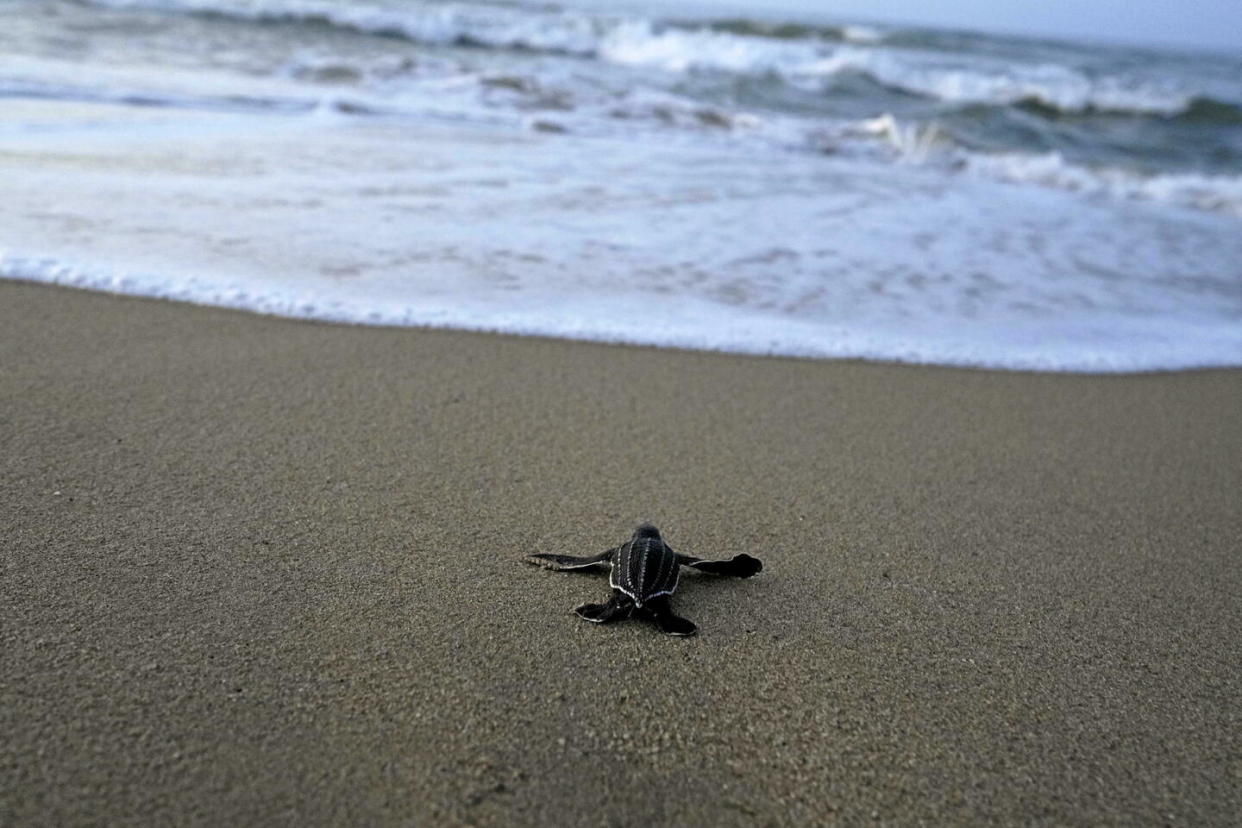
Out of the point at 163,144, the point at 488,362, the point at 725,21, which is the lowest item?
the point at 488,362

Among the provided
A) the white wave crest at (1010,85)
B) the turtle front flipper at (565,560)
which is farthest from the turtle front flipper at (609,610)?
the white wave crest at (1010,85)

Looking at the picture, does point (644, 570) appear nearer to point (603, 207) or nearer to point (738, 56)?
point (603, 207)

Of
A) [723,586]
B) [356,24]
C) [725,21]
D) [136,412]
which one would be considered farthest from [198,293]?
[725,21]

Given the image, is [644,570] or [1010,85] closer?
[644,570]

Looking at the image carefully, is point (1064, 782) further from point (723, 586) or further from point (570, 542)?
point (570, 542)

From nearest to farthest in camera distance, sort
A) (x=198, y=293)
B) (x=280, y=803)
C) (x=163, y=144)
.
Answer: (x=280, y=803) → (x=198, y=293) → (x=163, y=144)

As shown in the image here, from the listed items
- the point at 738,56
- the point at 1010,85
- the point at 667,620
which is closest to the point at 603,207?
the point at 667,620
